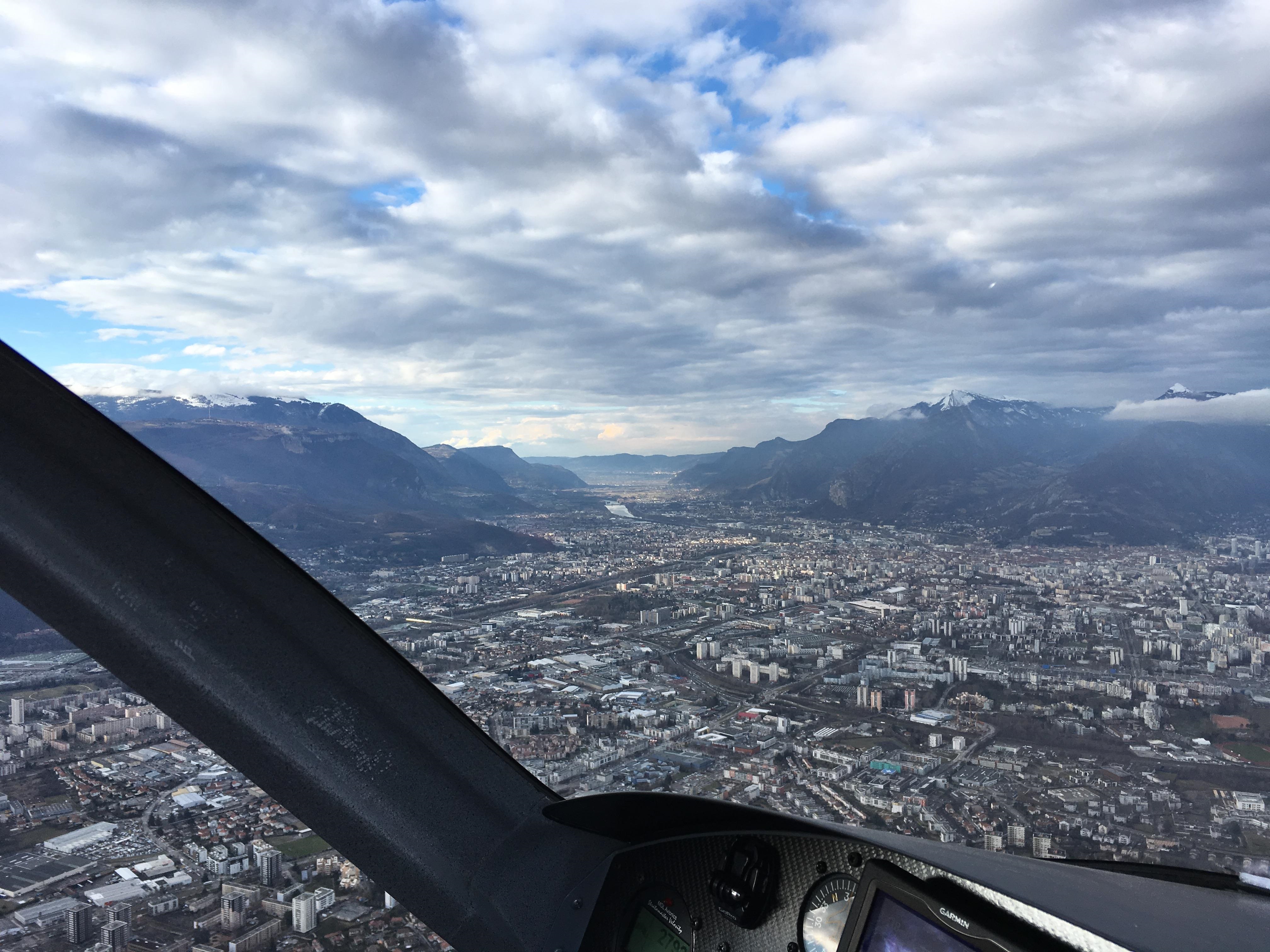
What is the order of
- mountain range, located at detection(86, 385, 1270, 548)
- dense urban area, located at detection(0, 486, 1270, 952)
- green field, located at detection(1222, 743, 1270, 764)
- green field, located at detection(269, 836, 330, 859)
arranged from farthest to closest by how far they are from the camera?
mountain range, located at detection(86, 385, 1270, 548) < green field, located at detection(1222, 743, 1270, 764) < green field, located at detection(269, 836, 330, 859) < dense urban area, located at detection(0, 486, 1270, 952)

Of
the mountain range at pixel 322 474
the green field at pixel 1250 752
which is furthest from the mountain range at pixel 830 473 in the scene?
the green field at pixel 1250 752

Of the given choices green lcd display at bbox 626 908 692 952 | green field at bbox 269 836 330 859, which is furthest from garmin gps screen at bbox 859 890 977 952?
green field at bbox 269 836 330 859

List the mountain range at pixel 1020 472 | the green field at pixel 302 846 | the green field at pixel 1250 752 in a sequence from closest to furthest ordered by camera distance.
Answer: the green field at pixel 302 846, the green field at pixel 1250 752, the mountain range at pixel 1020 472

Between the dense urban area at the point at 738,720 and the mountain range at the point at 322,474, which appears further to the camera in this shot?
the mountain range at the point at 322,474

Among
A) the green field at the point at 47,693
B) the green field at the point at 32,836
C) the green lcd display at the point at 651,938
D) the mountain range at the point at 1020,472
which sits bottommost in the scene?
the green lcd display at the point at 651,938

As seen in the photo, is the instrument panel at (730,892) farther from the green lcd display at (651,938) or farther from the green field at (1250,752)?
the green field at (1250,752)

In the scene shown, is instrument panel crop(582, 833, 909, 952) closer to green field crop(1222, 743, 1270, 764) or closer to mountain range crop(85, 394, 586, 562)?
mountain range crop(85, 394, 586, 562)
